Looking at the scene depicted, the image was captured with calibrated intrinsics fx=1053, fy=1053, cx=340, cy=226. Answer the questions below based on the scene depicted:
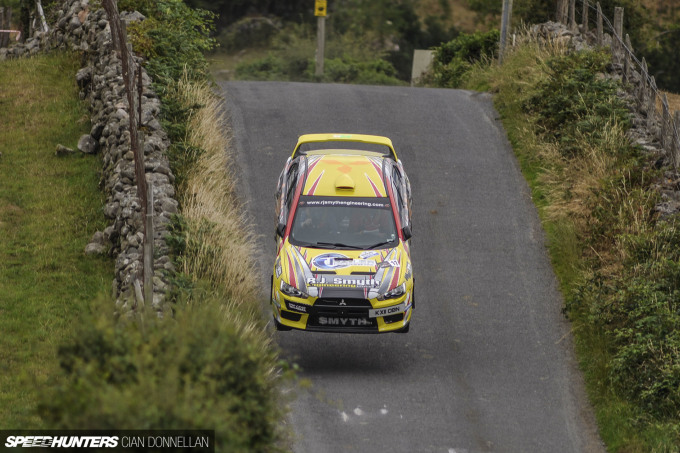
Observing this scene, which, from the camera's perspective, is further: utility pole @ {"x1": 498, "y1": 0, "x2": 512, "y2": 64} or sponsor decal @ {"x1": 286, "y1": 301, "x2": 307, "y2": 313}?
utility pole @ {"x1": 498, "y1": 0, "x2": 512, "y2": 64}

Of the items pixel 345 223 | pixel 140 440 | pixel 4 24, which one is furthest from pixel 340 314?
pixel 4 24

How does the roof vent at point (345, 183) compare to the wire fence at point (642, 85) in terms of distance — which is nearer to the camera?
the roof vent at point (345, 183)

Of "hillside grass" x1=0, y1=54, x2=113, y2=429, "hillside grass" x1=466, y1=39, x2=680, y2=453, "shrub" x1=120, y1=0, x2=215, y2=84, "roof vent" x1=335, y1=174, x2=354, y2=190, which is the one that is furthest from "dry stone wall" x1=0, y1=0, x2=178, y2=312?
"hillside grass" x1=466, y1=39, x2=680, y2=453

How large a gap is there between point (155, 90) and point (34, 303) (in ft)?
20.1

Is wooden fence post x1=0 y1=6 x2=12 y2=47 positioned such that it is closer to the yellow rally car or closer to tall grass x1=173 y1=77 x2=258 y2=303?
tall grass x1=173 y1=77 x2=258 y2=303

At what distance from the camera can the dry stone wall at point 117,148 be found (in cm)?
1381

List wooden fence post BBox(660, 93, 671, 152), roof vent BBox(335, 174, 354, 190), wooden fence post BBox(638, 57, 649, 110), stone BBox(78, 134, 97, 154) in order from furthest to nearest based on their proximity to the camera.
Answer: wooden fence post BBox(638, 57, 649, 110) < stone BBox(78, 134, 97, 154) < wooden fence post BBox(660, 93, 671, 152) < roof vent BBox(335, 174, 354, 190)

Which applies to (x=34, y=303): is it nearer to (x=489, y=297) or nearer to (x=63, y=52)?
(x=489, y=297)

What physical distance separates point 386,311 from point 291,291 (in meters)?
1.19

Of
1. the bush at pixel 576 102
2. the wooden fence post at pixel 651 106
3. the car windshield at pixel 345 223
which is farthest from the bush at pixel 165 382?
the wooden fence post at pixel 651 106

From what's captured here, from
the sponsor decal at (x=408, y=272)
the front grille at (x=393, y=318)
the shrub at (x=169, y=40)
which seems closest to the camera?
the front grille at (x=393, y=318)

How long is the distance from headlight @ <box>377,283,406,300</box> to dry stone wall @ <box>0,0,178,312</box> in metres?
2.65

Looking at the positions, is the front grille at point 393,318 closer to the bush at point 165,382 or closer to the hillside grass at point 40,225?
the bush at point 165,382

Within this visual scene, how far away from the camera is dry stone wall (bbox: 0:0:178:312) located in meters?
13.8
